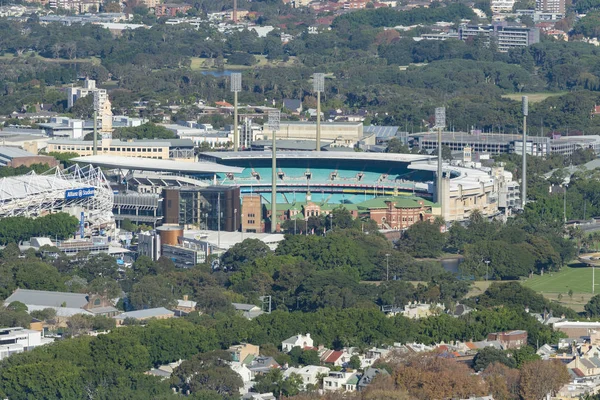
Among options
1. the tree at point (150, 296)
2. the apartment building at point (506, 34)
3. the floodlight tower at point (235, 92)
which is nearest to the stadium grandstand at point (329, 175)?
the floodlight tower at point (235, 92)

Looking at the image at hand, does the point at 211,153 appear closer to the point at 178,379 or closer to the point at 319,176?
the point at 319,176

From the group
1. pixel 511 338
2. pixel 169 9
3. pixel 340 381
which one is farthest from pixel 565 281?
pixel 169 9

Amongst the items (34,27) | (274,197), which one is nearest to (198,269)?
(274,197)

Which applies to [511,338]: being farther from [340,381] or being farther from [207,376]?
[207,376]

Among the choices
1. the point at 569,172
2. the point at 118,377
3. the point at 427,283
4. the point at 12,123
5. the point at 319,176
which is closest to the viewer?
the point at 118,377

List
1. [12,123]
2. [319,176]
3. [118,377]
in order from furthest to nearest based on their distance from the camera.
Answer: [12,123] < [319,176] < [118,377]

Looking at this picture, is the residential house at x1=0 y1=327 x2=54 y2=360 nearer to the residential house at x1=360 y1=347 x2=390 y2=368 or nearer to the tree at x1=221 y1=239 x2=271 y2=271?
the residential house at x1=360 y1=347 x2=390 y2=368
